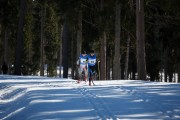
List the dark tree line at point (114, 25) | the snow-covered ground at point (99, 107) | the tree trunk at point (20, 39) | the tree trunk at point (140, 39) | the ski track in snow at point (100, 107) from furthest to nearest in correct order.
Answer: the tree trunk at point (20, 39) < the dark tree line at point (114, 25) < the tree trunk at point (140, 39) < the snow-covered ground at point (99, 107) < the ski track in snow at point (100, 107)

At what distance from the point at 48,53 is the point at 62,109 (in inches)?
1480

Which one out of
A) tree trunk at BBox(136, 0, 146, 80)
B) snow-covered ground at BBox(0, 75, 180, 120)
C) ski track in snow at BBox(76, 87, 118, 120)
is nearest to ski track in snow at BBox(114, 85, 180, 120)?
snow-covered ground at BBox(0, 75, 180, 120)

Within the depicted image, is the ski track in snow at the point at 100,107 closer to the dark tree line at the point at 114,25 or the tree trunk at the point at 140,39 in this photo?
the tree trunk at the point at 140,39

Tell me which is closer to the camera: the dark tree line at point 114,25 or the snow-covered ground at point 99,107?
the snow-covered ground at point 99,107

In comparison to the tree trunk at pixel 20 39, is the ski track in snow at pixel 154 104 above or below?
below

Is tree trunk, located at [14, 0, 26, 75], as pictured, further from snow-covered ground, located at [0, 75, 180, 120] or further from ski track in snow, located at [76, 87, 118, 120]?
ski track in snow, located at [76, 87, 118, 120]

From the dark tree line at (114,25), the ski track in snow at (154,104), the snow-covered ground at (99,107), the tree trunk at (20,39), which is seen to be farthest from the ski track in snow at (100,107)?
the tree trunk at (20,39)

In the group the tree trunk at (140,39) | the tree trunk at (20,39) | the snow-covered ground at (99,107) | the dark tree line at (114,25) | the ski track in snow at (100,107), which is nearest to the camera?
the ski track in snow at (100,107)

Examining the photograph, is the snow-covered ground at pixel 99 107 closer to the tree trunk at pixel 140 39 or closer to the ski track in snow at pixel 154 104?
the ski track in snow at pixel 154 104

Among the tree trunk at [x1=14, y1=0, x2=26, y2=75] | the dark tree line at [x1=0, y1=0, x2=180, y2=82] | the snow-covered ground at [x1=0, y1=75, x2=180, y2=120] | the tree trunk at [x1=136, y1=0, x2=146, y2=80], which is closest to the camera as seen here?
the snow-covered ground at [x1=0, y1=75, x2=180, y2=120]

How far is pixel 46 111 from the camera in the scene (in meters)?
9.41

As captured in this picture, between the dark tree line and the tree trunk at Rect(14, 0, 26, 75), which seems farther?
the tree trunk at Rect(14, 0, 26, 75)

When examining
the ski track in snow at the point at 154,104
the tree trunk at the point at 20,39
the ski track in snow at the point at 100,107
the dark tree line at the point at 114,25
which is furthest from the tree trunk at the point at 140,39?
the tree trunk at the point at 20,39

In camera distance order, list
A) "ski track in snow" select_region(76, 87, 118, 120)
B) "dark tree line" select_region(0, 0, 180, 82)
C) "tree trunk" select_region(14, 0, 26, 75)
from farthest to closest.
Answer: "tree trunk" select_region(14, 0, 26, 75)
"dark tree line" select_region(0, 0, 180, 82)
"ski track in snow" select_region(76, 87, 118, 120)
